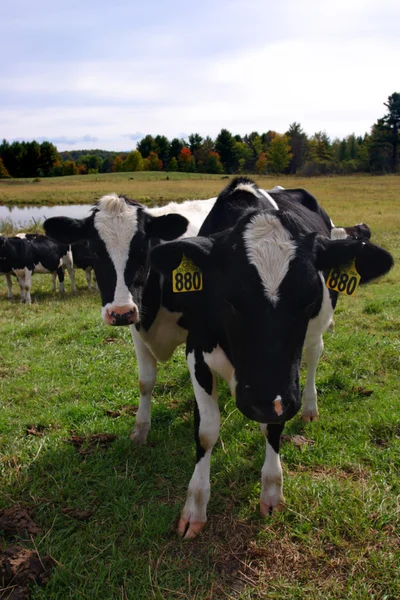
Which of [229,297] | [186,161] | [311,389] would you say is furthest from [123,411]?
[186,161]

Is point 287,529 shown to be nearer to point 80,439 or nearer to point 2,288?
point 80,439

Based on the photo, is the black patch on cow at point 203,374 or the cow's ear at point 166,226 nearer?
the black patch on cow at point 203,374

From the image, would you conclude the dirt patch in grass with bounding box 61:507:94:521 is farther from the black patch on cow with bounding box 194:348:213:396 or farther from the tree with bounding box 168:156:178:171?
the tree with bounding box 168:156:178:171

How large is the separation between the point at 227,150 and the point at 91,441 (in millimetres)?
100937

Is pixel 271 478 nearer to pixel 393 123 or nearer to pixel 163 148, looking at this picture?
pixel 393 123

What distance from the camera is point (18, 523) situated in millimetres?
3283

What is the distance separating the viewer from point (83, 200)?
4162 cm

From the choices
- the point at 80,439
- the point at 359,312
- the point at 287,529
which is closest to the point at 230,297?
the point at 287,529

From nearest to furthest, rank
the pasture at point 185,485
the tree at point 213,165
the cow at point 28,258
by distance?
the pasture at point 185,485 < the cow at point 28,258 < the tree at point 213,165

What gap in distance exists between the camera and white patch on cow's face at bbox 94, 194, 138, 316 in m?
3.98

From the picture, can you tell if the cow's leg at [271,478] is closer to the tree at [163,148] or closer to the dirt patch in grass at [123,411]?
the dirt patch in grass at [123,411]

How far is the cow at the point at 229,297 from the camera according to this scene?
2719 mm

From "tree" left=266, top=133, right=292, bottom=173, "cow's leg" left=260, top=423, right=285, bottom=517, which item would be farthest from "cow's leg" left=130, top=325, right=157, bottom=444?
"tree" left=266, top=133, right=292, bottom=173

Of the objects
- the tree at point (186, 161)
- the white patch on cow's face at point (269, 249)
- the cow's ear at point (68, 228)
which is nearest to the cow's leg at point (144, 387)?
the cow's ear at point (68, 228)
